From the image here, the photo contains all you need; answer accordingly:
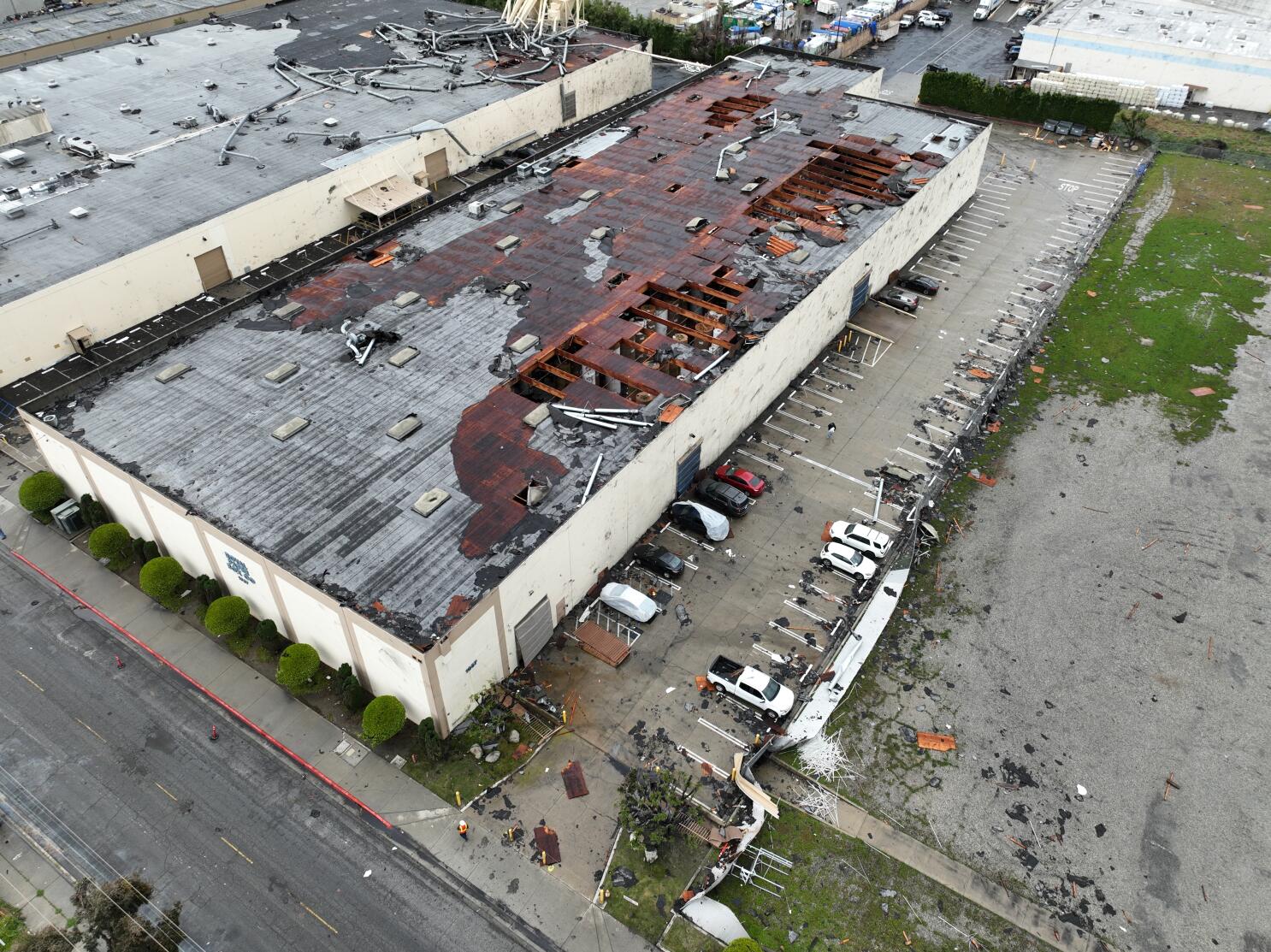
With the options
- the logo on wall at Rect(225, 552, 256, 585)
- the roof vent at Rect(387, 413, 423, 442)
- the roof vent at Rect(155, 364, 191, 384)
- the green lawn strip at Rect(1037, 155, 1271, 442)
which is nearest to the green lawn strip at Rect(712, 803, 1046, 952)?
the logo on wall at Rect(225, 552, 256, 585)

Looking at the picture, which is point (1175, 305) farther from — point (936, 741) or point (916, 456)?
point (936, 741)

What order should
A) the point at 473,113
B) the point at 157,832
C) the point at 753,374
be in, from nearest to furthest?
the point at 157,832 < the point at 753,374 < the point at 473,113

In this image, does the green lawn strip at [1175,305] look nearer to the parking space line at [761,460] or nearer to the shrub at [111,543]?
the parking space line at [761,460]

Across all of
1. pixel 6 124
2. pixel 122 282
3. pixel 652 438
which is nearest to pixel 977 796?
pixel 652 438

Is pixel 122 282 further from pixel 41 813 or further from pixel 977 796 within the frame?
pixel 977 796

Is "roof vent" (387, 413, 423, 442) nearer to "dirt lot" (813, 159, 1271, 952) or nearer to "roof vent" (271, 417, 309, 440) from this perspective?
"roof vent" (271, 417, 309, 440)

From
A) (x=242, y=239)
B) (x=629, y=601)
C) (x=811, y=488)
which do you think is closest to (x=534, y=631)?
(x=629, y=601)

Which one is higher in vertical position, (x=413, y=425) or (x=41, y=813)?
(x=413, y=425)

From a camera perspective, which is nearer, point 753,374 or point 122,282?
point 753,374
